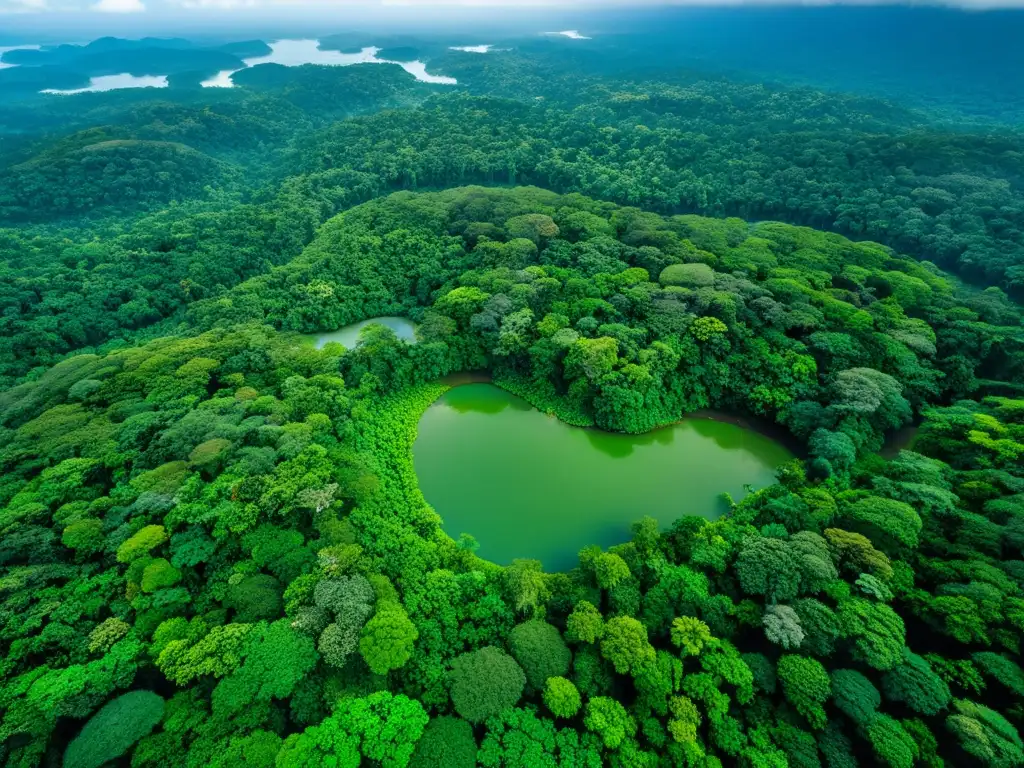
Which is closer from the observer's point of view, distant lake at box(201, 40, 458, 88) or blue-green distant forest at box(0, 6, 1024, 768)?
blue-green distant forest at box(0, 6, 1024, 768)

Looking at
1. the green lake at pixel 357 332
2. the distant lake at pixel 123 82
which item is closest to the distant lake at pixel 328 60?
the distant lake at pixel 123 82

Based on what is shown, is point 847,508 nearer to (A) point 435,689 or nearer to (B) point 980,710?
(B) point 980,710

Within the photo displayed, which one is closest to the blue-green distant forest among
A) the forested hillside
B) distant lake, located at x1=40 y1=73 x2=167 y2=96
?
the forested hillside

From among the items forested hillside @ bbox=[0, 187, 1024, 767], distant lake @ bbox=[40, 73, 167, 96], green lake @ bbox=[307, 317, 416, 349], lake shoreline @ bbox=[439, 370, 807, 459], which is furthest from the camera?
distant lake @ bbox=[40, 73, 167, 96]

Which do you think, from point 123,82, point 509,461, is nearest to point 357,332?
point 509,461

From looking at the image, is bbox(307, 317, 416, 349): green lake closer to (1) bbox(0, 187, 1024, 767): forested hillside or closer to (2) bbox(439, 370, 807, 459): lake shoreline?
(1) bbox(0, 187, 1024, 767): forested hillside

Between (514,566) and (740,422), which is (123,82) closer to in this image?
(514,566)
